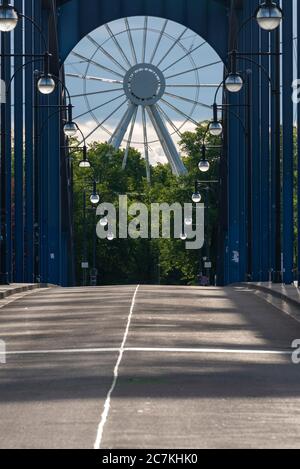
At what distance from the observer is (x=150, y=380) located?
16.9 metres

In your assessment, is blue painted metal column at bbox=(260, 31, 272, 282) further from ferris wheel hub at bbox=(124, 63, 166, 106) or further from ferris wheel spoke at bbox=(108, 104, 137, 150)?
ferris wheel spoke at bbox=(108, 104, 137, 150)

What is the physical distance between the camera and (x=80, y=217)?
129 metres

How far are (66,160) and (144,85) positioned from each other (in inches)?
1662

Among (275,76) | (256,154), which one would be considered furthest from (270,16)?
(256,154)

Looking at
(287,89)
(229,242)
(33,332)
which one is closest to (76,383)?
(33,332)

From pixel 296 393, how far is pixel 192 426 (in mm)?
3145

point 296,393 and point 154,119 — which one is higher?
point 154,119

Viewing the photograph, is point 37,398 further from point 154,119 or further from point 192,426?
point 154,119

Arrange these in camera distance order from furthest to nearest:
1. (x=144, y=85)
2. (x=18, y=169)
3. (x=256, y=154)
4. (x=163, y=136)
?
(x=163, y=136)
(x=144, y=85)
(x=256, y=154)
(x=18, y=169)

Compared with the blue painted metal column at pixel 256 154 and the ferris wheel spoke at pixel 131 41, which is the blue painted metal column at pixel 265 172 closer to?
the blue painted metal column at pixel 256 154

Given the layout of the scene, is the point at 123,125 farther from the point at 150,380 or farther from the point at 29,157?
the point at 150,380

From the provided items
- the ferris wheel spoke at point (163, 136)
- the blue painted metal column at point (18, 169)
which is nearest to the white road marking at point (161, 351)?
the blue painted metal column at point (18, 169)

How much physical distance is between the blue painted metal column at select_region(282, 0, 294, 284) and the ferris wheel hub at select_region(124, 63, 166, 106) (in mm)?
76840
